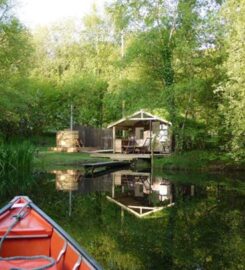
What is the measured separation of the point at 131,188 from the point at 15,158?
487 centimetres

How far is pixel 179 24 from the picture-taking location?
24.3m

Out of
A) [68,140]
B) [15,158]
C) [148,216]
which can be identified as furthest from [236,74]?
[68,140]

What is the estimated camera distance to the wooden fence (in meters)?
32.4

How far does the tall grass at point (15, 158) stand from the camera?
→ 56.9ft

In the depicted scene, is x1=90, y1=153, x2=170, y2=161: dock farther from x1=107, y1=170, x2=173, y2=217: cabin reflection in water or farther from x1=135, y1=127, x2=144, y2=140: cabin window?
x1=107, y1=170, x2=173, y2=217: cabin reflection in water

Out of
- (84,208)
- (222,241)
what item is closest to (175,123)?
(84,208)

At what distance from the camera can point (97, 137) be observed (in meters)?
33.2

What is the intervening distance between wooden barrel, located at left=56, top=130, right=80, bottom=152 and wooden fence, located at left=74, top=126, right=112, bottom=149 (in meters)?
1.87

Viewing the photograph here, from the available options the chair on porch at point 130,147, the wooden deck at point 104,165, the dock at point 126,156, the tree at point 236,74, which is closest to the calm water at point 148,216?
the tree at point 236,74

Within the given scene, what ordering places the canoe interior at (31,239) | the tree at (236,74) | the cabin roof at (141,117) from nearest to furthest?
the canoe interior at (31,239) → the tree at (236,74) → the cabin roof at (141,117)

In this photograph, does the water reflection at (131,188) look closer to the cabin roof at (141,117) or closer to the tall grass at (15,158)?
the tall grass at (15,158)

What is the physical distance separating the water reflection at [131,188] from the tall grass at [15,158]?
1479 millimetres

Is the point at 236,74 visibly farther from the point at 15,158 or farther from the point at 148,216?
the point at 15,158

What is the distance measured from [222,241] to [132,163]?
59.4ft
